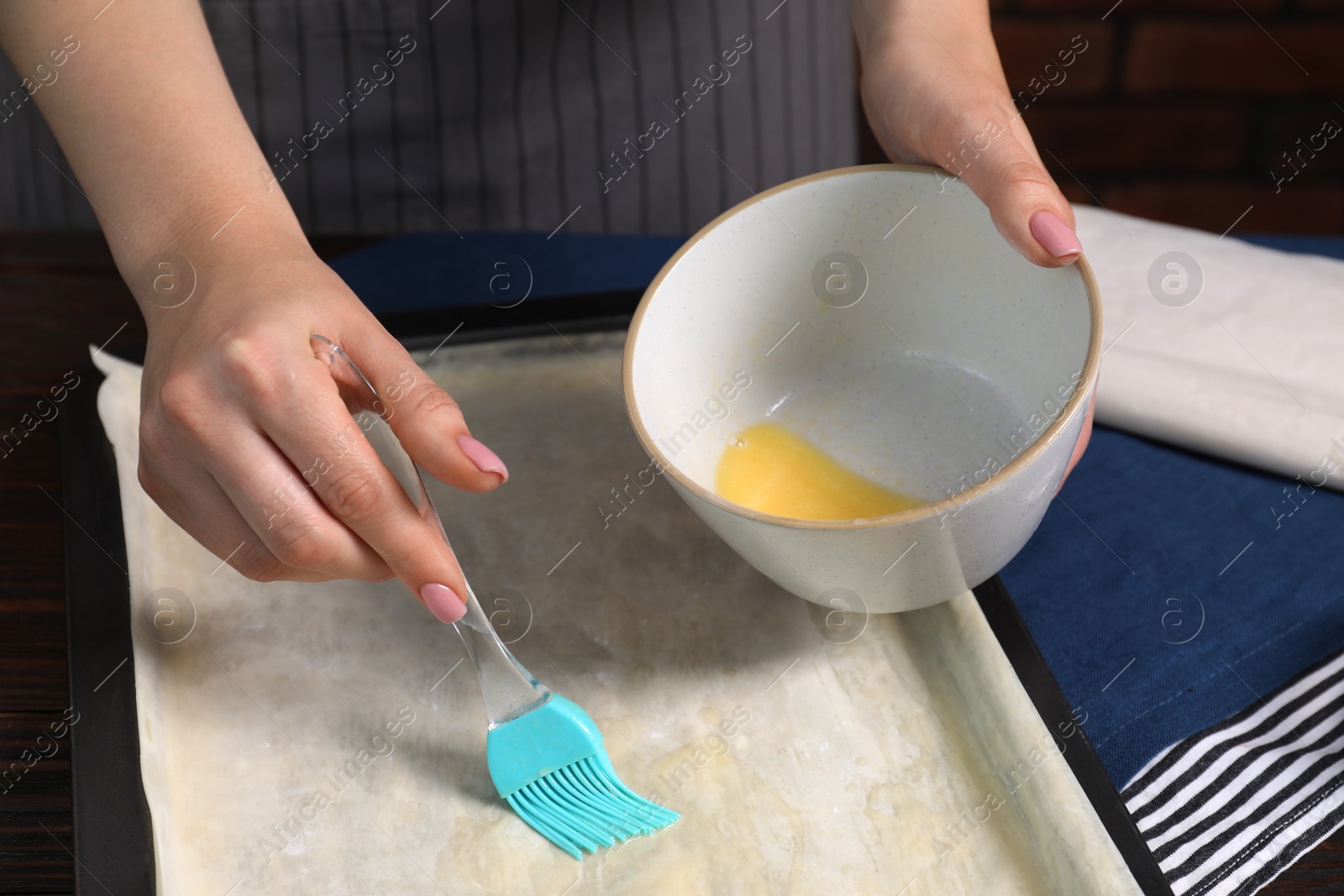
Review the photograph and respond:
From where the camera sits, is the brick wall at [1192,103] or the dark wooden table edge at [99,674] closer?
the dark wooden table edge at [99,674]

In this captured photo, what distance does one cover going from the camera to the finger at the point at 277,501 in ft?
1.53

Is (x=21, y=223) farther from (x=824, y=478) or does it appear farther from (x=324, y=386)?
(x=824, y=478)

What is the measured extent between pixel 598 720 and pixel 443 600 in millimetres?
107

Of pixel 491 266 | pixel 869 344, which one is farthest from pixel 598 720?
pixel 491 266

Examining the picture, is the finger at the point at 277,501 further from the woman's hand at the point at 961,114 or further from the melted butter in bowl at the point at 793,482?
the woman's hand at the point at 961,114

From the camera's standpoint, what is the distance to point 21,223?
848 millimetres

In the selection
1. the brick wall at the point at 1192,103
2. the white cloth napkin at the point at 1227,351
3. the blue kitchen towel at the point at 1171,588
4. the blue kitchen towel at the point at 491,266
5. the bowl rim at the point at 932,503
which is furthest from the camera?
the brick wall at the point at 1192,103

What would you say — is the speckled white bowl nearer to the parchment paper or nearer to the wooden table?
the parchment paper

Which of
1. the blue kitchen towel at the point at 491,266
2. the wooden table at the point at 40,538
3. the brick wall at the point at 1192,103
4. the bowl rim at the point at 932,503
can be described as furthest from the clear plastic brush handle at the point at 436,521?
the brick wall at the point at 1192,103

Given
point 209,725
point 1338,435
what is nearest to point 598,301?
point 209,725

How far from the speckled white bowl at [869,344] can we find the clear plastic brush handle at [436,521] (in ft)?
0.34

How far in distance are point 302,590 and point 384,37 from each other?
404mm

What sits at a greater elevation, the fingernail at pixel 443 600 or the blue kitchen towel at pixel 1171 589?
the fingernail at pixel 443 600

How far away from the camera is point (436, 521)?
492mm
